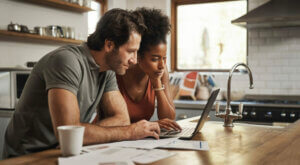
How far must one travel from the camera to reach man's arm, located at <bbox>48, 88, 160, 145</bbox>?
155cm

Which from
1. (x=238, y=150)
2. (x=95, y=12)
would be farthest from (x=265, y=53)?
(x=238, y=150)

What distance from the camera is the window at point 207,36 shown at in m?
4.88

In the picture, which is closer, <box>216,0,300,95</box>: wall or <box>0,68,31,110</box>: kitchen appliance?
<box>0,68,31,110</box>: kitchen appliance

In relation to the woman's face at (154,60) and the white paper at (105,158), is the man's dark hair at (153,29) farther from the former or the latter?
the white paper at (105,158)

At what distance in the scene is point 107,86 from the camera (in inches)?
81.5

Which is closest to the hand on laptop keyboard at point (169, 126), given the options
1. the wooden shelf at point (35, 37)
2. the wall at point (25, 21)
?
the wooden shelf at point (35, 37)

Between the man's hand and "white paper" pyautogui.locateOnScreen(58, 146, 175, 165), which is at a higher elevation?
the man's hand

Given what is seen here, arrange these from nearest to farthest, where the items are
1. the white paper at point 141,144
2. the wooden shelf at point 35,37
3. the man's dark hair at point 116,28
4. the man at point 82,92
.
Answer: the white paper at point 141,144
the man at point 82,92
the man's dark hair at point 116,28
the wooden shelf at point 35,37

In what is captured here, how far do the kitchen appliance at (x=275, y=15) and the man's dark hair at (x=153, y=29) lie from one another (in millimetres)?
1882

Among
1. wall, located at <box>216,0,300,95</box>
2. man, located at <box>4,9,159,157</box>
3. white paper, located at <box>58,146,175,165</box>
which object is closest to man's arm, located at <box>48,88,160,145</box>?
man, located at <box>4,9,159,157</box>

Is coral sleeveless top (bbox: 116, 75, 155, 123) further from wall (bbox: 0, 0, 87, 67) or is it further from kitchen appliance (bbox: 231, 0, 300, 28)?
kitchen appliance (bbox: 231, 0, 300, 28)

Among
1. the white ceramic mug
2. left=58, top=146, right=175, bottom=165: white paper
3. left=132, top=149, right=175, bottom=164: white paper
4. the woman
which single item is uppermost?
the woman

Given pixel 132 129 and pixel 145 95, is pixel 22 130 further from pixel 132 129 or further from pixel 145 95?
pixel 145 95

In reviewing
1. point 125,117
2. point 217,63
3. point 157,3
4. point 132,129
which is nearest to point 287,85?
point 217,63
